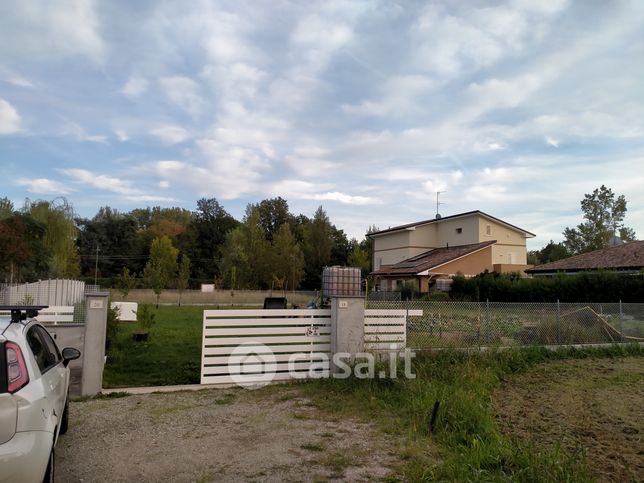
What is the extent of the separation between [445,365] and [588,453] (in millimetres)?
3423

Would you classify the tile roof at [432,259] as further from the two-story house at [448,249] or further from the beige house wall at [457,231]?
the beige house wall at [457,231]

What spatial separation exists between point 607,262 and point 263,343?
90.4 ft

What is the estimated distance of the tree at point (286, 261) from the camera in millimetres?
55188

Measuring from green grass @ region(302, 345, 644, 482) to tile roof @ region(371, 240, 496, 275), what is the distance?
28051 millimetres

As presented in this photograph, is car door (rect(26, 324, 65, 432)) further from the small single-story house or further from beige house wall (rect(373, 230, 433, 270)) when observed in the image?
beige house wall (rect(373, 230, 433, 270))

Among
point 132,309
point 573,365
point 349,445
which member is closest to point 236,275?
point 132,309

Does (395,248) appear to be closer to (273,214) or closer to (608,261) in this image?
(608,261)

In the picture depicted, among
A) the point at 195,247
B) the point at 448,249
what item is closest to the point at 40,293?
the point at 448,249

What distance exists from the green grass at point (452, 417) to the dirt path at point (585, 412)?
0.27m

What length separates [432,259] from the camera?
134 feet

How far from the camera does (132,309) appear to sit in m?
20.2

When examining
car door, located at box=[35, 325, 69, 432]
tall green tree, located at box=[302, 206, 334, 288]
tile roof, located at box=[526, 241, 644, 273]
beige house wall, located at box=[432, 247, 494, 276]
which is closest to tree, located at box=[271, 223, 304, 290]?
tall green tree, located at box=[302, 206, 334, 288]

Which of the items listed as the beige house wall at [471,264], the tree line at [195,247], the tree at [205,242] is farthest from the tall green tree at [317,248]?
the beige house wall at [471,264]

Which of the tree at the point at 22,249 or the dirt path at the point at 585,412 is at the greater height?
the tree at the point at 22,249
